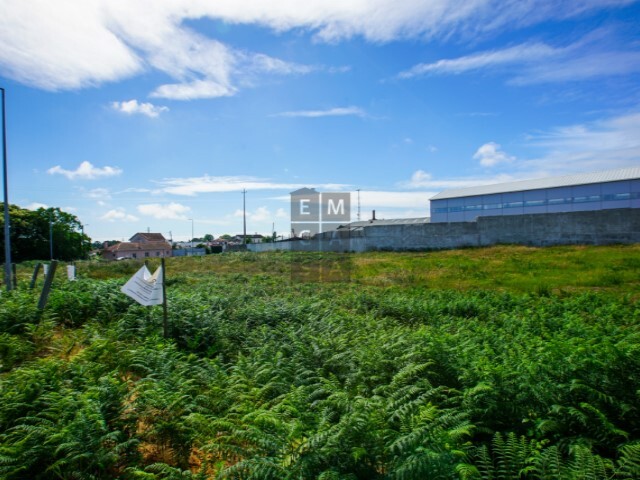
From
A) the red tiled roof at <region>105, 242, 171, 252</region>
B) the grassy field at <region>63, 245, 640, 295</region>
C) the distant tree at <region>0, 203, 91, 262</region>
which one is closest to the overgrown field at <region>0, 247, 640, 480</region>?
the grassy field at <region>63, 245, 640, 295</region>

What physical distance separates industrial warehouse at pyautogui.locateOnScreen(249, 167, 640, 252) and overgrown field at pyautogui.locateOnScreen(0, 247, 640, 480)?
691 inches

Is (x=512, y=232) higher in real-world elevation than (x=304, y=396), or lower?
higher

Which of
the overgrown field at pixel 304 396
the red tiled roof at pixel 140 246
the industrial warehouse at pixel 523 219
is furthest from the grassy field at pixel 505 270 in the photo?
the red tiled roof at pixel 140 246

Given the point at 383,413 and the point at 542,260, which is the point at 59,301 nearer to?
the point at 383,413

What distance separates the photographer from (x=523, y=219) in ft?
88.9

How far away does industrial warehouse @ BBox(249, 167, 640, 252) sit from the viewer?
24125mm

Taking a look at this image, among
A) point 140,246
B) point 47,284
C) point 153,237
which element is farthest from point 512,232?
point 153,237

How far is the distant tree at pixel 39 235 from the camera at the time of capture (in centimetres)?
4834

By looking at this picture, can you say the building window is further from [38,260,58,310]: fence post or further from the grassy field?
[38,260,58,310]: fence post

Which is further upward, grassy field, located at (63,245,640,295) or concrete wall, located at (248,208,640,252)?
concrete wall, located at (248,208,640,252)

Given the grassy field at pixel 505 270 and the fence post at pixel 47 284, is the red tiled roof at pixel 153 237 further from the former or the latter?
the fence post at pixel 47 284

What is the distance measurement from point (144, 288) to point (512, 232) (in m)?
27.1

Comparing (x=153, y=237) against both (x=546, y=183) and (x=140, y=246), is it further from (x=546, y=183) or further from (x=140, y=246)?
(x=546, y=183)

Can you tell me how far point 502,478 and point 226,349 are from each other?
531cm
